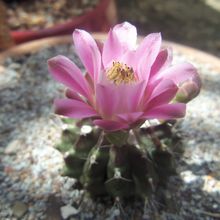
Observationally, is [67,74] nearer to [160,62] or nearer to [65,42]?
[160,62]

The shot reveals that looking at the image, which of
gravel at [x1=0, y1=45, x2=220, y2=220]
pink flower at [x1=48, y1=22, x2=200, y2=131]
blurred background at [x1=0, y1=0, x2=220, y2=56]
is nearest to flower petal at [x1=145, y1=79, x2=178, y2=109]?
pink flower at [x1=48, y1=22, x2=200, y2=131]

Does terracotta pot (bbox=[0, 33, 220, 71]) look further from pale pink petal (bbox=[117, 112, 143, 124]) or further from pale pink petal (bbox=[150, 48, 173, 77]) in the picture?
pale pink petal (bbox=[117, 112, 143, 124])

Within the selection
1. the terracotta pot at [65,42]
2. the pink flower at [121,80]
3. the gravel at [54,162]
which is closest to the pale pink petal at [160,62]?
the pink flower at [121,80]

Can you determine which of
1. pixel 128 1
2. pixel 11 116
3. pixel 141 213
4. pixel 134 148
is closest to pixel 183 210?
pixel 141 213

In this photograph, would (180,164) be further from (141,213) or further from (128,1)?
(128,1)

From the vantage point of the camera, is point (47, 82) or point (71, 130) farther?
point (47, 82)

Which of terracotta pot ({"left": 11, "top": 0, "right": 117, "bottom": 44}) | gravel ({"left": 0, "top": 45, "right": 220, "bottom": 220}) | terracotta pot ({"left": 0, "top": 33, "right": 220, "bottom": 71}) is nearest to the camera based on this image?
gravel ({"left": 0, "top": 45, "right": 220, "bottom": 220})
